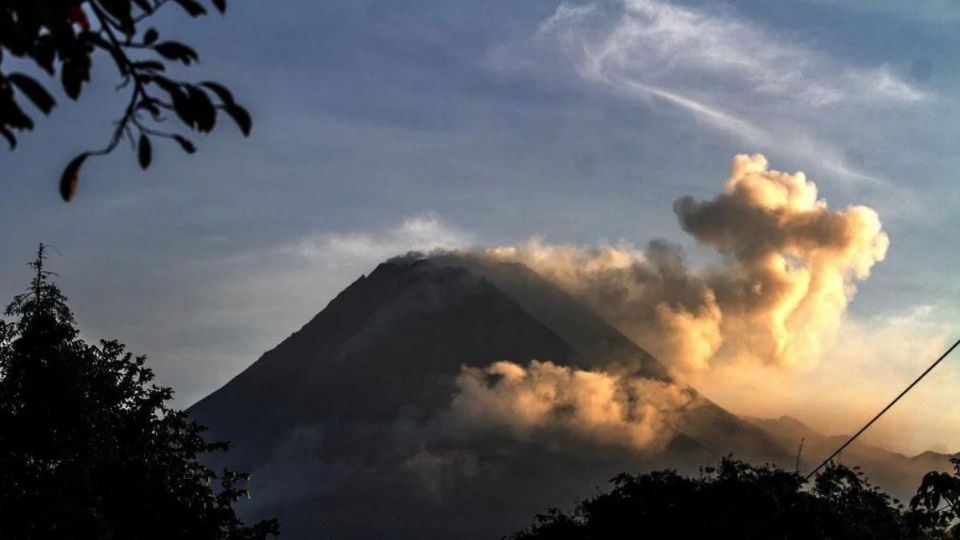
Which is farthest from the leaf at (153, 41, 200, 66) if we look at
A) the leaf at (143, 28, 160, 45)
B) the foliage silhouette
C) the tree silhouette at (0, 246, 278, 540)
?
the foliage silhouette

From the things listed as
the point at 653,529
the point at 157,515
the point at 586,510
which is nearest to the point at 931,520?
the point at 157,515

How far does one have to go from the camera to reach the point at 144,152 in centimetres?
433

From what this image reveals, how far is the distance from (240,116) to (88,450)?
2929 cm

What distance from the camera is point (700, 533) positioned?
49.7 metres

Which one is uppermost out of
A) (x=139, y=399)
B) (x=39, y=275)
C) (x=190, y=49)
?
(x=39, y=275)

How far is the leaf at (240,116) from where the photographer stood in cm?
414

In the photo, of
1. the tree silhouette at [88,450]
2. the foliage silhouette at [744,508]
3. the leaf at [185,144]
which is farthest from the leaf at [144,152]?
the foliage silhouette at [744,508]

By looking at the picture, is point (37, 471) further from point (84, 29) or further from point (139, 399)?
point (84, 29)

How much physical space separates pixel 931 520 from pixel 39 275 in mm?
33966

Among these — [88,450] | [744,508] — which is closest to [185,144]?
[88,450]

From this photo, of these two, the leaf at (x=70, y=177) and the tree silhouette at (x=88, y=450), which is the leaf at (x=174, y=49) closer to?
the leaf at (x=70, y=177)

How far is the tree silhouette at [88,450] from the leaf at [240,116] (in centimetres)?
2698

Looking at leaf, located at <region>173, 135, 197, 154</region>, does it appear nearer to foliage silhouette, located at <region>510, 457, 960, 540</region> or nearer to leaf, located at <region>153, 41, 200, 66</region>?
leaf, located at <region>153, 41, 200, 66</region>

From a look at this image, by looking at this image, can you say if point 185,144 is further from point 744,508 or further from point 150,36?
point 744,508
